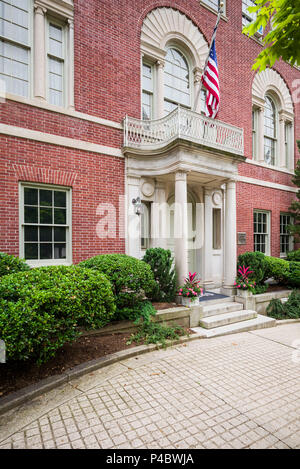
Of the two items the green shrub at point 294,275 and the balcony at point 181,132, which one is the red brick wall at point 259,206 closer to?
the green shrub at point 294,275

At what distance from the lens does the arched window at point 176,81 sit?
7.95m

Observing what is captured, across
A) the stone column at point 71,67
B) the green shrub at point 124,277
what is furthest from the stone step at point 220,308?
the stone column at point 71,67

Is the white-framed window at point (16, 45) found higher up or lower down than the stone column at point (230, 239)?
higher up

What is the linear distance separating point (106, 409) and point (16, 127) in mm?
5579

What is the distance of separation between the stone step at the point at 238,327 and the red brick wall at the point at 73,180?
2954 mm

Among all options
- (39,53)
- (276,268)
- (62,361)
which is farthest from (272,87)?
(62,361)

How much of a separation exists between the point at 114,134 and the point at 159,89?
228cm

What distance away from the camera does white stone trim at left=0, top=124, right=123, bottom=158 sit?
5.38m

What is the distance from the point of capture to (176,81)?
820cm

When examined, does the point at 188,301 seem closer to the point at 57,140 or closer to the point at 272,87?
the point at 57,140

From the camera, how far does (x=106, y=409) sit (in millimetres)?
2939

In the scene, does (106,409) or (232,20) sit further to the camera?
(232,20)
